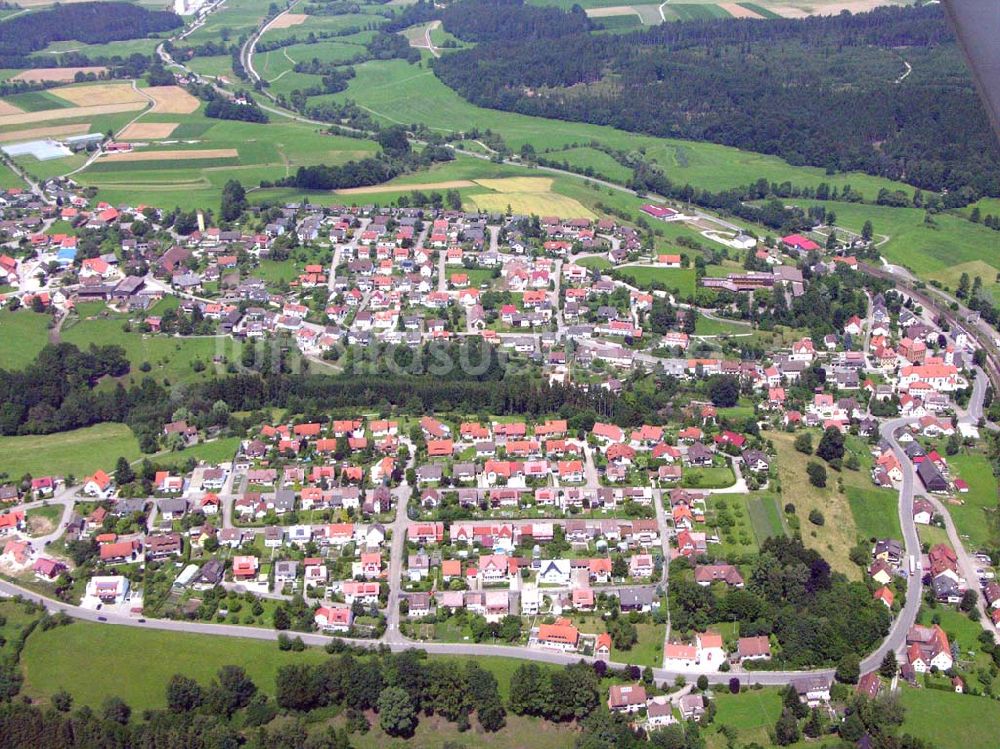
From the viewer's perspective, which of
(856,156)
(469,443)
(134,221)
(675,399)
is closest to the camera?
(469,443)

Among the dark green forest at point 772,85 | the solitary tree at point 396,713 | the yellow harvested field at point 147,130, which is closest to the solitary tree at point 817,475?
the solitary tree at point 396,713

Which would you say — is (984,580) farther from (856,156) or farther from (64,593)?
(856,156)

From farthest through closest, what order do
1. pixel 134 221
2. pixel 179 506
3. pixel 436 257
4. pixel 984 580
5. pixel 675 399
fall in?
pixel 134 221, pixel 436 257, pixel 675 399, pixel 179 506, pixel 984 580

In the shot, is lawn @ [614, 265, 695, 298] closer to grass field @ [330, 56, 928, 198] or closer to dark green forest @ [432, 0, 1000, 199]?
grass field @ [330, 56, 928, 198]

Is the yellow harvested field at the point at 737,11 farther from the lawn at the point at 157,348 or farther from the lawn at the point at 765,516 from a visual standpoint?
the lawn at the point at 765,516

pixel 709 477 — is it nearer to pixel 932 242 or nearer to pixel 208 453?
pixel 208 453

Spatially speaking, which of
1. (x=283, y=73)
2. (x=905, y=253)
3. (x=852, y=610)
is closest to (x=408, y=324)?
(x=852, y=610)
